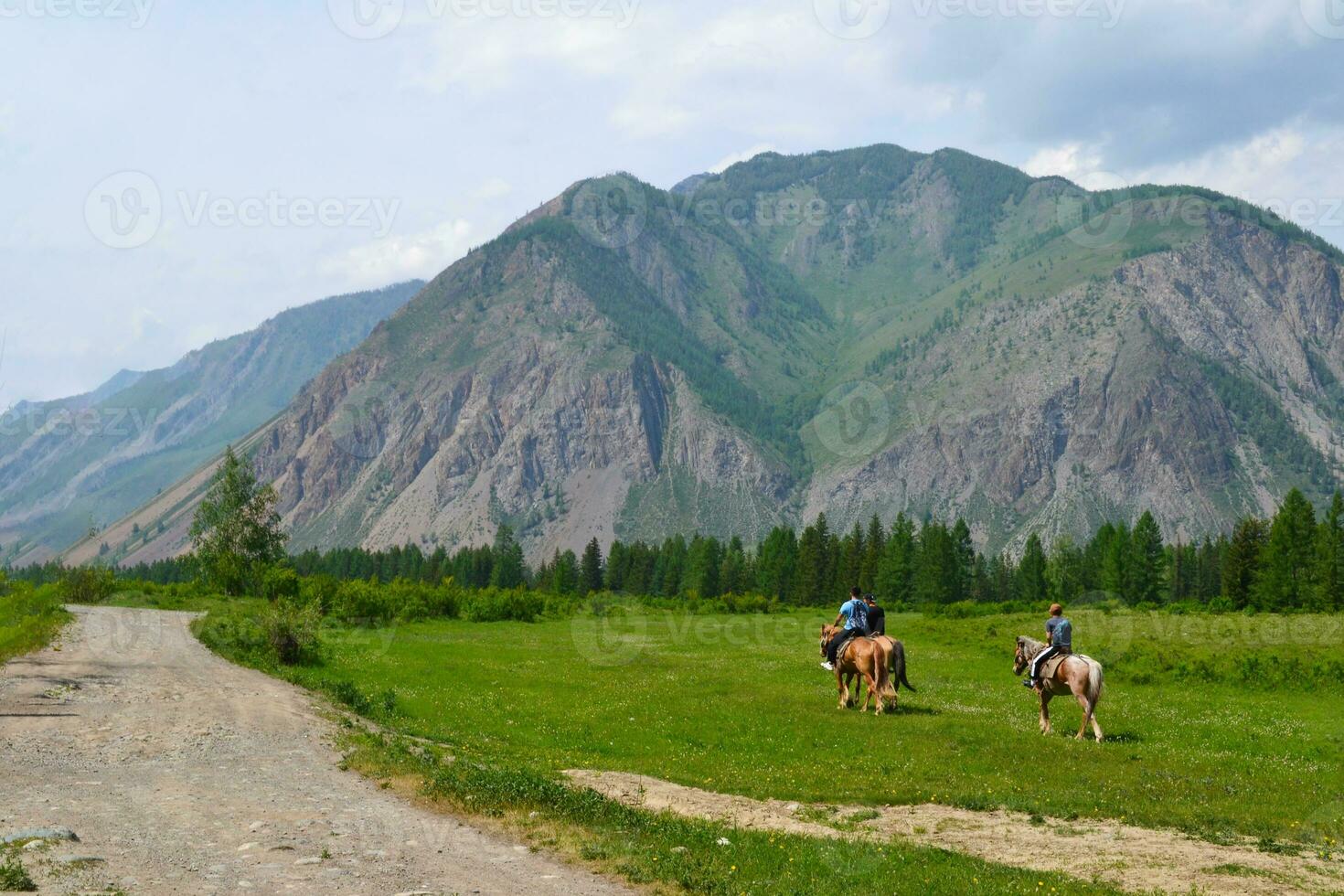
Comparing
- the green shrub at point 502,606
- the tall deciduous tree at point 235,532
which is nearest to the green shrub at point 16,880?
the green shrub at point 502,606

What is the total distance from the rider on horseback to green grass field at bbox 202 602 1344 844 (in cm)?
152

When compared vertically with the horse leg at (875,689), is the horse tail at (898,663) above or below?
above

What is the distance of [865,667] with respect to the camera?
1158 inches

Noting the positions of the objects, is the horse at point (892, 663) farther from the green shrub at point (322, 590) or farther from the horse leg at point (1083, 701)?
the green shrub at point (322, 590)

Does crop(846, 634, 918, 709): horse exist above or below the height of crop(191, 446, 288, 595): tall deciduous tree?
below

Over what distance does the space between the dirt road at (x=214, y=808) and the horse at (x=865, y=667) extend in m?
15.4

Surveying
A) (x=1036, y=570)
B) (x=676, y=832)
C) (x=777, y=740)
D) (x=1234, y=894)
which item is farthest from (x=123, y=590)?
(x=1036, y=570)

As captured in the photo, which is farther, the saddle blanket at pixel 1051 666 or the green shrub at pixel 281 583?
the green shrub at pixel 281 583

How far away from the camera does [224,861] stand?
13305mm

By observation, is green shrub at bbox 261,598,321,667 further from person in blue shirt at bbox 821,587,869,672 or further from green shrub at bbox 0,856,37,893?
green shrub at bbox 0,856,37,893

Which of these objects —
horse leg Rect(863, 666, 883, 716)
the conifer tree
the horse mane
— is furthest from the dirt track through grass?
the conifer tree

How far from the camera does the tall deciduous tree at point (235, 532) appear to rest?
86.1 metres

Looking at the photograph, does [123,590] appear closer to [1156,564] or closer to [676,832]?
[676,832]

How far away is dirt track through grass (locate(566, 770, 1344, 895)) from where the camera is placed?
13.2m
